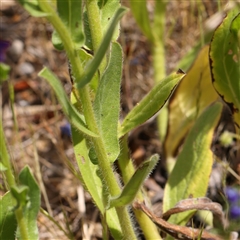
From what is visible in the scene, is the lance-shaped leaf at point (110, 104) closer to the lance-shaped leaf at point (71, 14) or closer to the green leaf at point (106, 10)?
the green leaf at point (106, 10)

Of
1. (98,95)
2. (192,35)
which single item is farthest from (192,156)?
(192,35)

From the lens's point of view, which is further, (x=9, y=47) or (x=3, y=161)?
(x=9, y=47)

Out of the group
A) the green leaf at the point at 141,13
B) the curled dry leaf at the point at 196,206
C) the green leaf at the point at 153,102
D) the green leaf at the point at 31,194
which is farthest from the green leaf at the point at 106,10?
the green leaf at the point at 141,13

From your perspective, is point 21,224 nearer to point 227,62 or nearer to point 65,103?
point 65,103

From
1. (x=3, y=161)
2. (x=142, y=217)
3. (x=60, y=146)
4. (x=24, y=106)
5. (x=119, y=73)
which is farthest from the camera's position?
(x=24, y=106)

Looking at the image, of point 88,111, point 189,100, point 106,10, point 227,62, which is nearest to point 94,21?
point 106,10

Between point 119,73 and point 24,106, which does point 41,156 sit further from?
point 119,73
